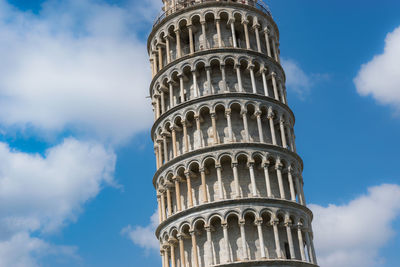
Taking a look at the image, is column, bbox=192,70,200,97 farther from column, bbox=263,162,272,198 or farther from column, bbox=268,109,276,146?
column, bbox=263,162,272,198

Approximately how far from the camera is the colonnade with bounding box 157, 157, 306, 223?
1374 inches

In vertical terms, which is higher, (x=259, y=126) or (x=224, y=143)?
(x=259, y=126)

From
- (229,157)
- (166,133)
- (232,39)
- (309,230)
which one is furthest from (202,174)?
(232,39)

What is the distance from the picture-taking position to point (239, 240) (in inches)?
1325

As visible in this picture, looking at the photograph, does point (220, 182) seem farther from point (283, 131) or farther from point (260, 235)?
point (283, 131)

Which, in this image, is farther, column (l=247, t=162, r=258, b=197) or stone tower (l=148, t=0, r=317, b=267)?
column (l=247, t=162, r=258, b=197)

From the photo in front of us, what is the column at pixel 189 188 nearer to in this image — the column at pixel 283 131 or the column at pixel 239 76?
the column at pixel 283 131

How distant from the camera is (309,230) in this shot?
35812 millimetres

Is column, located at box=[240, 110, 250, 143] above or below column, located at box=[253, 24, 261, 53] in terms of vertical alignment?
below

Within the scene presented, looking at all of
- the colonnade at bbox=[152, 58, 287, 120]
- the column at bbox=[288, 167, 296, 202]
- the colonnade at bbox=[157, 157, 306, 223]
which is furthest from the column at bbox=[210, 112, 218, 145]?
the column at bbox=[288, 167, 296, 202]

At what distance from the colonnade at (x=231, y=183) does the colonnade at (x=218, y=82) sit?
4789 mm

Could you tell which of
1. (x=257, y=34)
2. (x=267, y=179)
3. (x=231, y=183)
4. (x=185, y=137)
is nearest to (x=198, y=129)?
(x=185, y=137)

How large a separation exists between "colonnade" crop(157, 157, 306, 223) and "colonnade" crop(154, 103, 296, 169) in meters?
1.43

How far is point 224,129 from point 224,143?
57.4 inches
